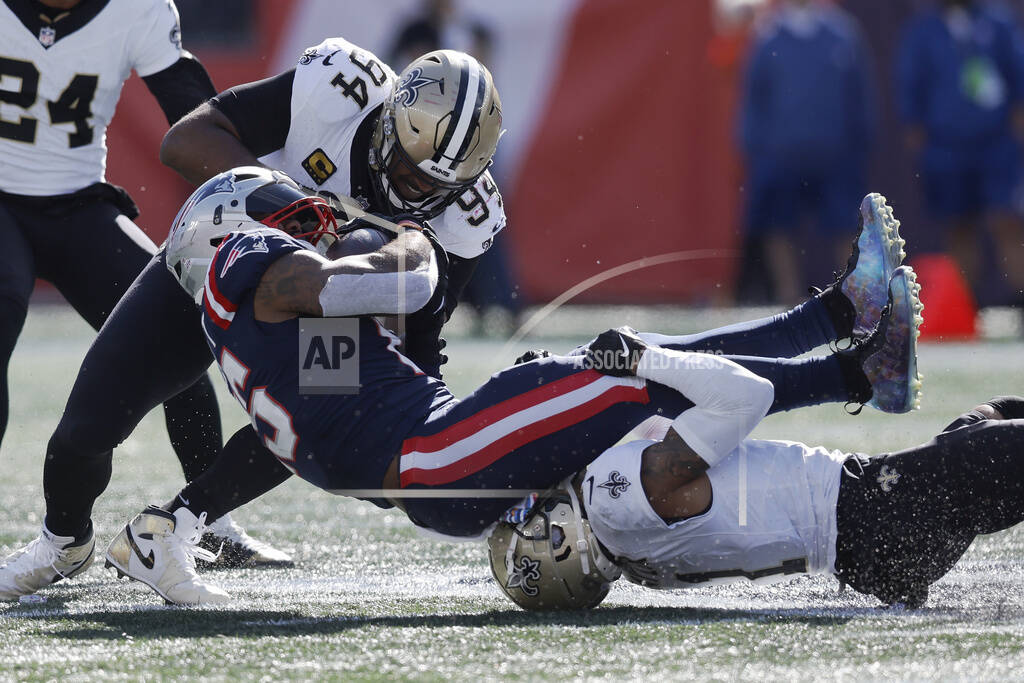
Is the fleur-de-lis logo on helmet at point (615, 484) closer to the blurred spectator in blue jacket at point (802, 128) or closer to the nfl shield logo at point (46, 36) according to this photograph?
the nfl shield logo at point (46, 36)

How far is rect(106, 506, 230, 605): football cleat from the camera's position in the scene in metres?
3.40

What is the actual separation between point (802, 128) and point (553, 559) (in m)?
6.92

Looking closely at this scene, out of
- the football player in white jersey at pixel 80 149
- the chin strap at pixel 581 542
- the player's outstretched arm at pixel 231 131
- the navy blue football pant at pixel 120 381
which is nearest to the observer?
the chin strap at pixel 581 542

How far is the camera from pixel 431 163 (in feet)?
12.3

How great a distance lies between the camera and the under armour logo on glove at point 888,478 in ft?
10.3

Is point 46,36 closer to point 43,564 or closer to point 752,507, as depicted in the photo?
point 43,564

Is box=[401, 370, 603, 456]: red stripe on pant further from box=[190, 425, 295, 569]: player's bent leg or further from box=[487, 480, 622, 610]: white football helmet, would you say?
box=[190, 425, 295, 569]: player's bent leg

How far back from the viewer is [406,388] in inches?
130

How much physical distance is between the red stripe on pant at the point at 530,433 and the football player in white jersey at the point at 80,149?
45.4 inches

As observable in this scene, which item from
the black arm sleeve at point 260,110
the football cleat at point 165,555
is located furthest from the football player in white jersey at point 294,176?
the football cleat at point 165,555

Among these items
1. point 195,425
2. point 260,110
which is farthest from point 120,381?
point 260,110

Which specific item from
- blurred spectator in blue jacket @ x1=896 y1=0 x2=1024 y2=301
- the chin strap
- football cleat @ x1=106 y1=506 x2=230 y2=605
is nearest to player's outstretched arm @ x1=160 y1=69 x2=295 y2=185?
football cleat @ x1=106 y1=506 x2=230 y2=605

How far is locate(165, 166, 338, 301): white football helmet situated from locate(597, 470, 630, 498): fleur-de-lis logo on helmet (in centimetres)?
80

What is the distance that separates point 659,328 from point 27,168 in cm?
481
